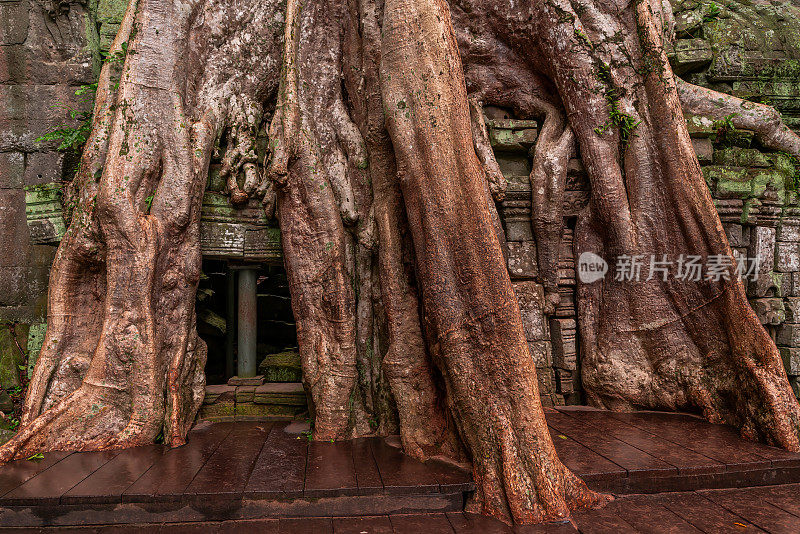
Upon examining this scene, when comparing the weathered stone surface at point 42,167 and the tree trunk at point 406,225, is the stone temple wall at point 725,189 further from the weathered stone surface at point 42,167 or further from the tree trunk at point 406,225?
the weathered stone surface at point 42,167

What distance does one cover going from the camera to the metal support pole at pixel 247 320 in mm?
4449

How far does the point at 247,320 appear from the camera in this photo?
4.45 metres

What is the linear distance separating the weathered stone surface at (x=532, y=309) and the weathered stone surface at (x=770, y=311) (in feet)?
6.58

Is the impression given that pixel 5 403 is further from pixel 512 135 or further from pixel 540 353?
pixel 512 135

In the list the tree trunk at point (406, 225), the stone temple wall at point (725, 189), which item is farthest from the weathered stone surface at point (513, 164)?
the tree trunk at point (406, 225)

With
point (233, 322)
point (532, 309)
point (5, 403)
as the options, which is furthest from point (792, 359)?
point (5, 403)

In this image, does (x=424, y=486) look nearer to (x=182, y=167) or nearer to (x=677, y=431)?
(x=677, y=431)

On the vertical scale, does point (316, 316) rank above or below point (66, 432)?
above

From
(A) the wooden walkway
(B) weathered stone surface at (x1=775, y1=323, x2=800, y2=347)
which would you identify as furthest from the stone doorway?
(B) weathered stone surface at (x1=775, y1=323, x2=800, y2=347)

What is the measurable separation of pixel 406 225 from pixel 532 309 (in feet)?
4.87

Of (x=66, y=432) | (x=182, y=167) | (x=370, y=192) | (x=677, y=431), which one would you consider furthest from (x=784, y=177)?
(x=66, y=432)

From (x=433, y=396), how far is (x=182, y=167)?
2.47m

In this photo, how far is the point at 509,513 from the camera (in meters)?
2.29

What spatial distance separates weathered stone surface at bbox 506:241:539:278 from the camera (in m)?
4.06
